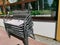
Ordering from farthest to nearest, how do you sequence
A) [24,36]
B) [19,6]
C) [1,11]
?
[1,11], [19,6], [24,36]

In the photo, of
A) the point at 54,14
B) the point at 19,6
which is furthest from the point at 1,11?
the point at 54,14

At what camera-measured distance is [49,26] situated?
588 cm

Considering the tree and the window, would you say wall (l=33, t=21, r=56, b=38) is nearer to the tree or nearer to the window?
the window

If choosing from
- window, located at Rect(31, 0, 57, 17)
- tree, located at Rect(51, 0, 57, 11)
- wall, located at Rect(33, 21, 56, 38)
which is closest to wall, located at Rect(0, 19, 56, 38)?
wall, located at Rect(33, 21, 56, 38)

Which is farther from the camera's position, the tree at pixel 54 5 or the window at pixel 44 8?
the window at pixel 44 8

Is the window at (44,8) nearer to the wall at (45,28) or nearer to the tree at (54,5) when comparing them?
the tree at (54,5)

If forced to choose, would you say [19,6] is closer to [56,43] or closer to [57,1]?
[57,1]

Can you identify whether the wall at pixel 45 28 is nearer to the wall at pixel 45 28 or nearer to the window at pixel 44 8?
the wall at pixel 45 28

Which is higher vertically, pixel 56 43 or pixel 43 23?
pixel 43 23

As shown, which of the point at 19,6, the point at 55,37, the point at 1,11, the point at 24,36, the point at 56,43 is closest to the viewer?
the point at 24,36

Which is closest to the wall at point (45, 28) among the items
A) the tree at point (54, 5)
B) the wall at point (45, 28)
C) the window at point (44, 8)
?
the wall at point (45, 28)

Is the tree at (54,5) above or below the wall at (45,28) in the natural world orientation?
above

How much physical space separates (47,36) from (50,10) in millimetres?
1062

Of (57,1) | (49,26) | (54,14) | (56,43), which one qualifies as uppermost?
(57,1)
